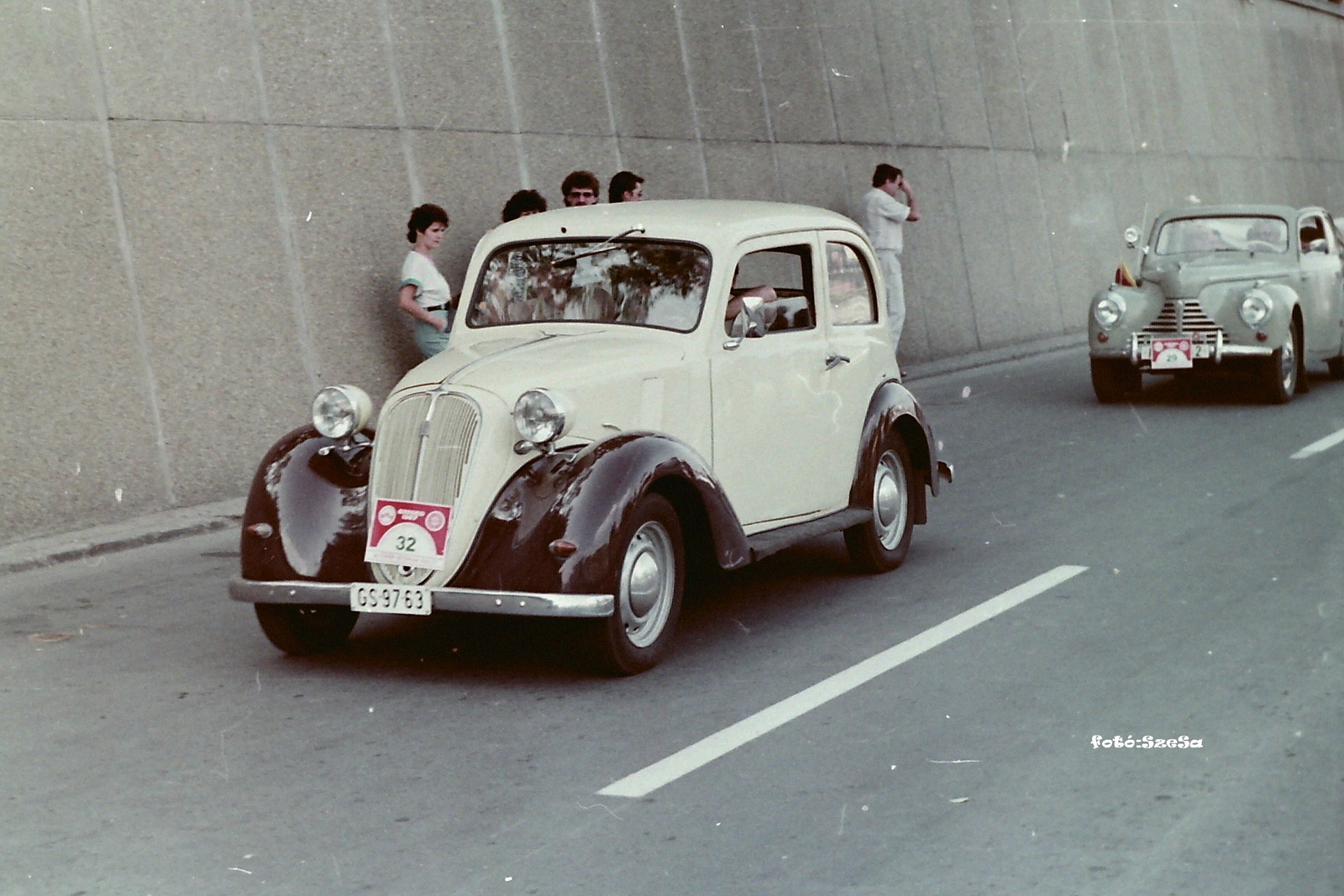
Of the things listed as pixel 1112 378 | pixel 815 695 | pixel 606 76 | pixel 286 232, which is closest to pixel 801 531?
pixel 815 695

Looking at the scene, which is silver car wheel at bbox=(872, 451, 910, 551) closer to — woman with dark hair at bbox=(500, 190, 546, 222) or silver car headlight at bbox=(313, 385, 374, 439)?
silver car headlight at bbox=(313, 385, 374, 439)

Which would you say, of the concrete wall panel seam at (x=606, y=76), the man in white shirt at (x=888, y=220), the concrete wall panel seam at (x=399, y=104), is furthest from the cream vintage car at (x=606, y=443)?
the man in white shirt at (x=888, y=220)

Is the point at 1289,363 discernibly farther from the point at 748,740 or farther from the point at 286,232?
the point at 748,740

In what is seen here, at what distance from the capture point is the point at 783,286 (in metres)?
8.51

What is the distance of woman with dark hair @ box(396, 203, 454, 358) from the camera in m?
12.5

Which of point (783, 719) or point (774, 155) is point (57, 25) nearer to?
point (783, 719)

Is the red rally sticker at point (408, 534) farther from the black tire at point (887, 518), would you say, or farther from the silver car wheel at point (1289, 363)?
the silver car wheel at point (1289, 363)

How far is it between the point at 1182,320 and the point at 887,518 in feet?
24.1

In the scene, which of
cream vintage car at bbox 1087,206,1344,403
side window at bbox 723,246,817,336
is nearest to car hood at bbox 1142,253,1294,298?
cream vintage car at bbox 1087,206,1344,403

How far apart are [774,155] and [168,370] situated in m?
9.57

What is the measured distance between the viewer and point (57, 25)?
1092cm

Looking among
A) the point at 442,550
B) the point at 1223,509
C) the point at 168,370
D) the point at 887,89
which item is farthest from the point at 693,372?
the point at 887,89

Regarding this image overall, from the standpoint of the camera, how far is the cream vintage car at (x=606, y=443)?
6492mm

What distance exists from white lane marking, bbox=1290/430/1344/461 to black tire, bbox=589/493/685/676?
6.41m
